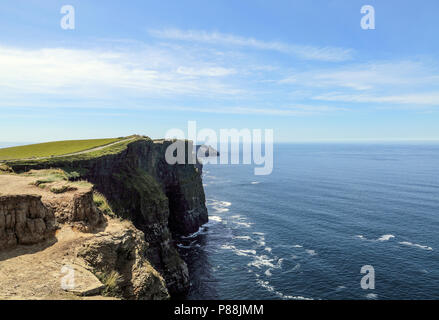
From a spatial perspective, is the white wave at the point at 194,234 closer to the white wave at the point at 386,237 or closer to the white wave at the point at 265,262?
the white wave at the point at 265,262

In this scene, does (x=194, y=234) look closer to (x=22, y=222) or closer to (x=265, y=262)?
(x=265, y=262)

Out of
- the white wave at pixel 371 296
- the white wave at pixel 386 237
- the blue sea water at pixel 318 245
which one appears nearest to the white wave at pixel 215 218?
the blue sea water at pixel 318 245

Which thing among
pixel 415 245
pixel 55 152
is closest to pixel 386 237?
pixel 415 245

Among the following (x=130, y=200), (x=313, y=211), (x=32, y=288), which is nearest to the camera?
(x=32, y=288)

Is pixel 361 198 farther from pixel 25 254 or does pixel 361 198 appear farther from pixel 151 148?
pixel 25 254

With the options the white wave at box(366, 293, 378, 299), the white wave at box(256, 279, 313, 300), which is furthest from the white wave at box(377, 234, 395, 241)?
the white wave at box(256, 279, 313, 300)

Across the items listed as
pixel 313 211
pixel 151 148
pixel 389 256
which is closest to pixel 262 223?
pixel 313 211

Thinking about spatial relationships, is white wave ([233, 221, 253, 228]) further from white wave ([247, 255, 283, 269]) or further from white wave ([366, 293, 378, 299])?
white wave ([366, 293, 378, 299])
